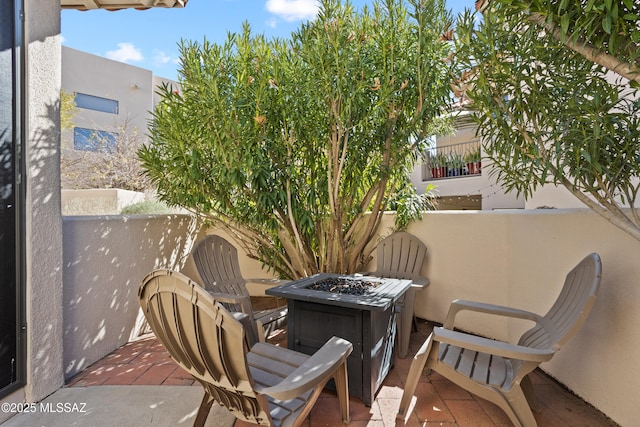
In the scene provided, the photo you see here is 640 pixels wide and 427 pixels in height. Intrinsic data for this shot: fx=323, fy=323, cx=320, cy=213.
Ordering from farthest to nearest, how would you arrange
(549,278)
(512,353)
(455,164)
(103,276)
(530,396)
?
(455,164) → (103,276) → (549,278) → (530,396) → (512,353)

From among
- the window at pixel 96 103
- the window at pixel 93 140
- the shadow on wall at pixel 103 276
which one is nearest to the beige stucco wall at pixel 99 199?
the shadow on wall at pixel 103 276

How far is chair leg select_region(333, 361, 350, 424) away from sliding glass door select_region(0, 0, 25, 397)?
2.30 m

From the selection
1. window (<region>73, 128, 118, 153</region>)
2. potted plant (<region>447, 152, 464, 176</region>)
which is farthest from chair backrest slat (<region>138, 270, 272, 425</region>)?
window (<region>73, 128, 118, 153</region>)

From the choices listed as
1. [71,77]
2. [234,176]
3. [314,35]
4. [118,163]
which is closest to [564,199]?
[314,35]

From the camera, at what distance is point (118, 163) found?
11.7m

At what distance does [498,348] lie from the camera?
6.30 ft

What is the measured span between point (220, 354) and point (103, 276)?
2.27m

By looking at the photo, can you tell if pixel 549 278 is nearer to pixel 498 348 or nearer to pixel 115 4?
pixel 498 348

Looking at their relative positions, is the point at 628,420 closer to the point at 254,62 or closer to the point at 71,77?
the point at 254,62

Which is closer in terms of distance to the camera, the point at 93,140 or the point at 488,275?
the point at 488,275

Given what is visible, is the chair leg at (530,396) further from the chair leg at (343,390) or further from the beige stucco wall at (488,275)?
the chair leg at (343,390)

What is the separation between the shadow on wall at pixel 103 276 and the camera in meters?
2.84

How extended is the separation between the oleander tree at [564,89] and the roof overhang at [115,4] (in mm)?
3454

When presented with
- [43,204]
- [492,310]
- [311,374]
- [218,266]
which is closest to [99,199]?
[218,266]
